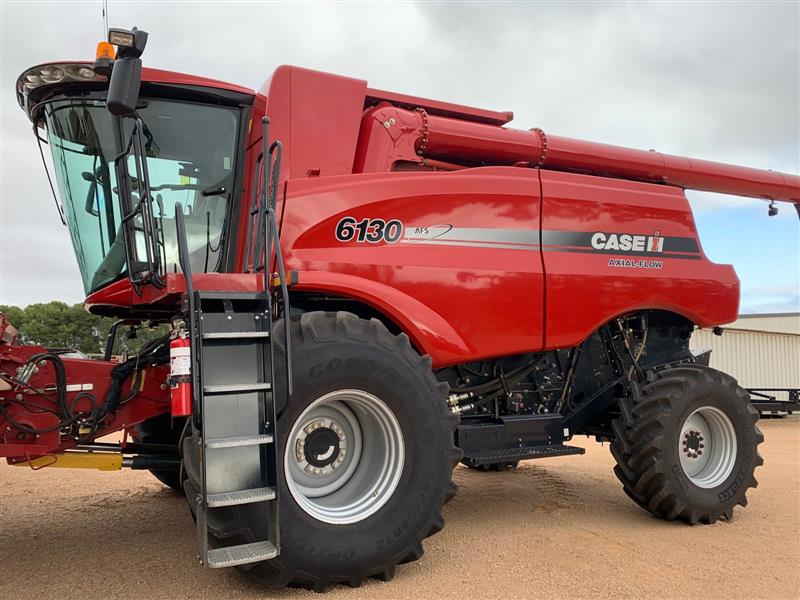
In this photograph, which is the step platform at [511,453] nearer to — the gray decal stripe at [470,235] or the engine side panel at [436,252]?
the engine side panel at [436,252]

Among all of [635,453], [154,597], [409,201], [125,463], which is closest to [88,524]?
[125,463]

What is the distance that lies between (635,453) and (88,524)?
4226mm

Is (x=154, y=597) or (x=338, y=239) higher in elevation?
(x=338, y=239)

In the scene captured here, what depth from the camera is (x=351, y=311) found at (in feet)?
14.6

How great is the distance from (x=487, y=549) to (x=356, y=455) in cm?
113

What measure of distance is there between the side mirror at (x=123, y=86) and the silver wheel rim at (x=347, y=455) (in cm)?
182

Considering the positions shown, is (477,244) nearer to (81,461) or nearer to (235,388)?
(235,388)

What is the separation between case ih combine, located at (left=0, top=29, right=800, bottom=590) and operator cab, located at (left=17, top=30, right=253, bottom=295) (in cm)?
1

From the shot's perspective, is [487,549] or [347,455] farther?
[487,549]

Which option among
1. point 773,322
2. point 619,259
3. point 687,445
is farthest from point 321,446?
point 773,322

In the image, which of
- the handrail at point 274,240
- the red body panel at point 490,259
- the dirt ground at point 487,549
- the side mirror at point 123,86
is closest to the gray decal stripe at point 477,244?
the red body panel at point 490,259

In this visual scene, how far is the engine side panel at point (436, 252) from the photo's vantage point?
4180 millimetres

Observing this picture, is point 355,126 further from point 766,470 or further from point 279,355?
point 766,470

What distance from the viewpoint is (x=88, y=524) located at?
5008 millimetres
